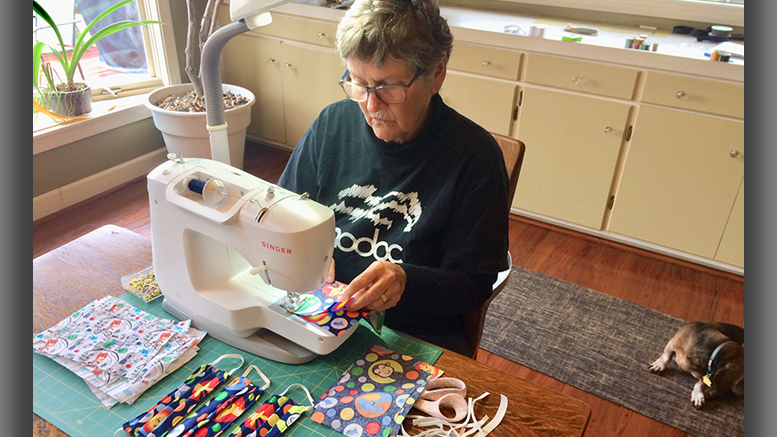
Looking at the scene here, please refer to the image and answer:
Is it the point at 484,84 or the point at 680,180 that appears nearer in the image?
the point at 680,180

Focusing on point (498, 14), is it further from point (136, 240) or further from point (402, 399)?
point (402, 399)

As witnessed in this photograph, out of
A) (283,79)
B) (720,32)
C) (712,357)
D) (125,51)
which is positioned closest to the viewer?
(712,357)

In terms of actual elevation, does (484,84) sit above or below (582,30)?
below

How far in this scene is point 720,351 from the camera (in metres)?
1.82

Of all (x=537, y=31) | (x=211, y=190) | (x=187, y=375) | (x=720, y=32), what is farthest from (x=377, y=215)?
(x=720, y=32)

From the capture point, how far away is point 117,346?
987 mm

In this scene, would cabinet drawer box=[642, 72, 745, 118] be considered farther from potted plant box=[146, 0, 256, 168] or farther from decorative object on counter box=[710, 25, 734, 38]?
potted plant box=[146, 0, 256, 168]

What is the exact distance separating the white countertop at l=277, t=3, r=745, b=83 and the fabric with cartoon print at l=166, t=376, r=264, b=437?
2.12 meters

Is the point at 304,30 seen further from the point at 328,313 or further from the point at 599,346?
the point at 328,313

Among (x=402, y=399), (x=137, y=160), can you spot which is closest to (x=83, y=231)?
(x=137, y=160)

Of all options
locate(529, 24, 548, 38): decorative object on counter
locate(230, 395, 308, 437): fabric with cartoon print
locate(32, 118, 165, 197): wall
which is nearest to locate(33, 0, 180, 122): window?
locate(32, 118, 165, 197): wall

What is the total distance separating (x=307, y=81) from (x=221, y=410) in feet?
8.60

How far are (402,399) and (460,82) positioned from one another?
216cm

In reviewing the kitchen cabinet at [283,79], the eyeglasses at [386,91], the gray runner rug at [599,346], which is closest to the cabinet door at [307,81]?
the kitchen cabinet at [283,79]
